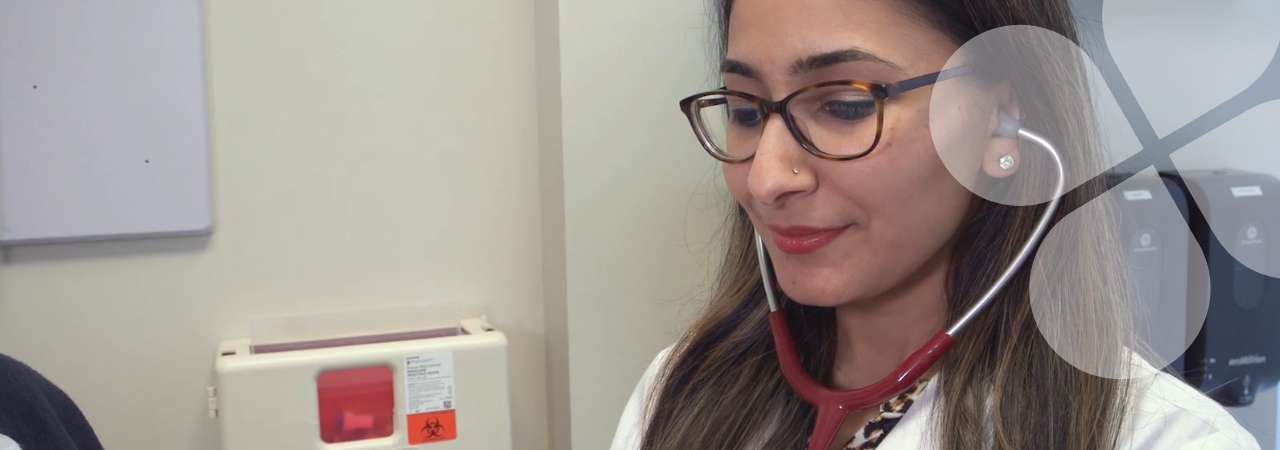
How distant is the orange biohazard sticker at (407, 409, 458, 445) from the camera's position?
3.95ft

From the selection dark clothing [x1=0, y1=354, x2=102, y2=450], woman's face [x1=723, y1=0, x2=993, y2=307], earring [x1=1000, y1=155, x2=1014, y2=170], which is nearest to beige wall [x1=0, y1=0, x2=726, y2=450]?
dark clothing [x1=0, y1=354, x2=102, y2=450]

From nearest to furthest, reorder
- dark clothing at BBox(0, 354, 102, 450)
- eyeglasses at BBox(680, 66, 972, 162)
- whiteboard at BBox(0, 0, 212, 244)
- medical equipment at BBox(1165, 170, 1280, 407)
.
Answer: eyeglasses at BBox(680, 66, 972, 162) < dark clothing at BBox(0, 354, 102, 450) < medical equipment at BBox(1165, 170, 1280, 407) < whiteboard at BBox(0, 0, 212, 244)

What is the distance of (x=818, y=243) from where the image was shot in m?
0.76

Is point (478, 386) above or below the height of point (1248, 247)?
below

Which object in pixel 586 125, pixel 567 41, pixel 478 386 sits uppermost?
pixel 567 41

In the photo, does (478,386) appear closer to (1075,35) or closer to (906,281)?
(906,281)

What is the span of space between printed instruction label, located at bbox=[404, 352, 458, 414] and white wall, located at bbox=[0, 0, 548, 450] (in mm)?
149

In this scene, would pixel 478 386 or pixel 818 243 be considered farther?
pixel 478 386

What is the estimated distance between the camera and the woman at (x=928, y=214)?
712mm

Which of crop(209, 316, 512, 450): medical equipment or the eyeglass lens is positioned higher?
the eyeglass lens

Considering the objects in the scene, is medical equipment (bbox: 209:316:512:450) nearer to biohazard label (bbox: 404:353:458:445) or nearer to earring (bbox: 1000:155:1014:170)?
biohazard label (bbox: 404:353:458:445)

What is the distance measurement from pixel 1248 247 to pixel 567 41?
844mm

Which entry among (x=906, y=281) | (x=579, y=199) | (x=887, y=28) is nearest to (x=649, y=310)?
(x=579, y=199)

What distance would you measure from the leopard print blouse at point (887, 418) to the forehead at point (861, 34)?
277 mm
